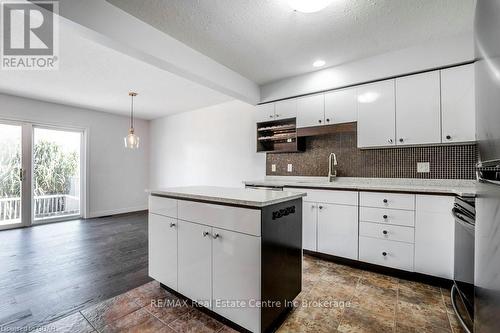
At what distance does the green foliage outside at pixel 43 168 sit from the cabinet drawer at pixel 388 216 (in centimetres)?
581

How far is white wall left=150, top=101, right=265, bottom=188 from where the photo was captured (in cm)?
→ 425

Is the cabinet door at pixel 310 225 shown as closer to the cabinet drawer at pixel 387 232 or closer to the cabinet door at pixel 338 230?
the cabinet door at pixel 338 230

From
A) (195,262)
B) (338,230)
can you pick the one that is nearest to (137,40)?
(195,262)

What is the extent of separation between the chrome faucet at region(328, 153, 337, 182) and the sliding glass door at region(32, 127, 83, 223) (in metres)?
5.30

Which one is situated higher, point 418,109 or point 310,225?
point 418,109

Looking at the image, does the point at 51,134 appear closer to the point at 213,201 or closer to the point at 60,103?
the point at 60,103

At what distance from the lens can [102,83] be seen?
3.52 metres

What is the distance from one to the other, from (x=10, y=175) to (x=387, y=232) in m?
6.19

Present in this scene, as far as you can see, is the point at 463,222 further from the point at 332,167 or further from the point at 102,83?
the point at 102,83

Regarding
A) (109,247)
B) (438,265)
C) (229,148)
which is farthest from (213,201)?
(229,148)

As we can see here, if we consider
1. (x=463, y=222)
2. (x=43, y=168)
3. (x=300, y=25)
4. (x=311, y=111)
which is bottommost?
(x=463, y=222)

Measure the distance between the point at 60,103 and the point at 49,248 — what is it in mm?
3089

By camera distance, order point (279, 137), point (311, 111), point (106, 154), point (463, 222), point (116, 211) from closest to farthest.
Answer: point (463, 222)
point (311, 111)
point (279, 137)
point (106, 154)
point (116, 211)

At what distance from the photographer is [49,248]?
10.4 feet
